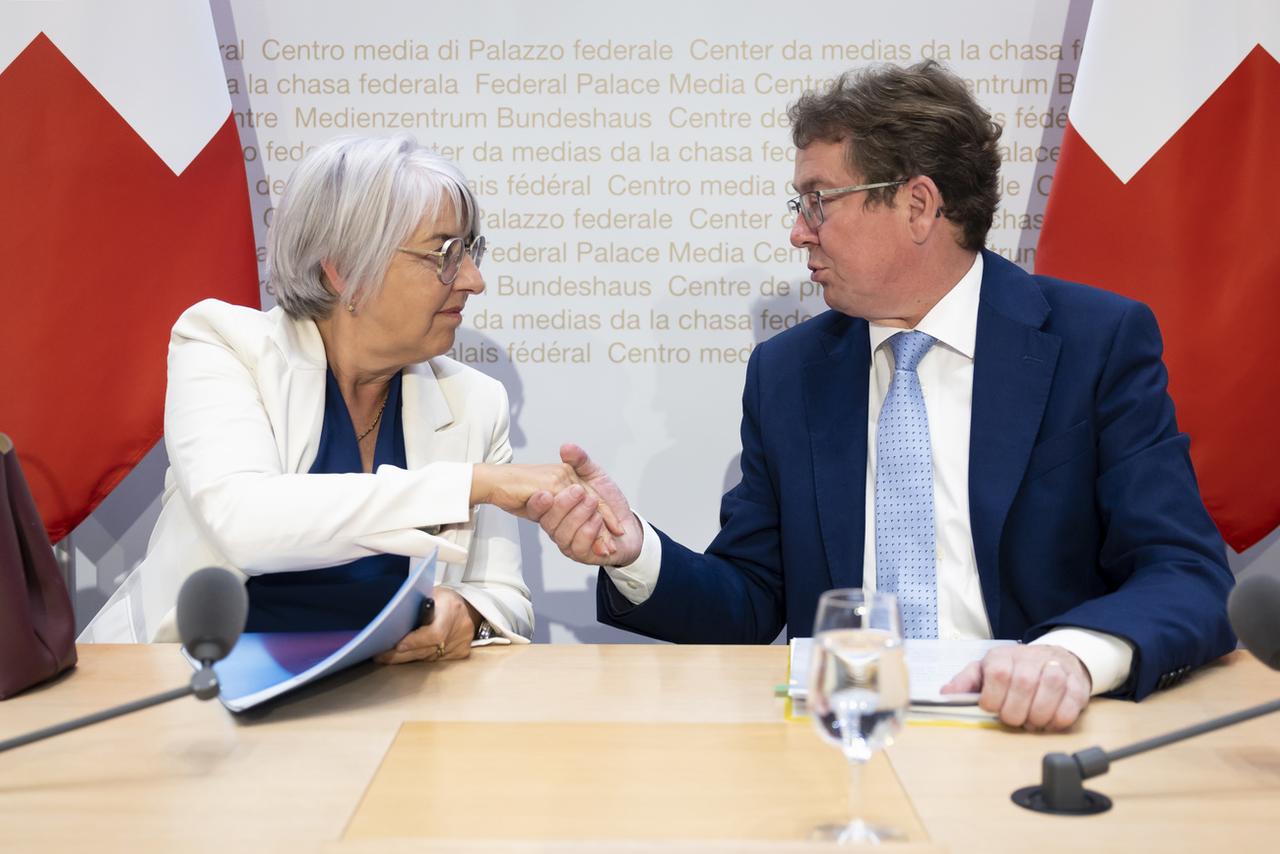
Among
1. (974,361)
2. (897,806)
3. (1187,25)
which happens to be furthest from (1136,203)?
(897,806)

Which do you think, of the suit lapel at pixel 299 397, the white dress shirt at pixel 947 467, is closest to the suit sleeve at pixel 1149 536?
the white dress shirt at pixel 947 467

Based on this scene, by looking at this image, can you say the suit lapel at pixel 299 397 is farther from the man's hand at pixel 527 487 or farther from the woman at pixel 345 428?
the man's hand at pixel 527 487

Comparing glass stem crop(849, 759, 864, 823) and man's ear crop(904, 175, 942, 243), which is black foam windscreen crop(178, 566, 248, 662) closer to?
glass stem crop(849, 759, 864, 823)

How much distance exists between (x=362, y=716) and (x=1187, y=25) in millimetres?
2633

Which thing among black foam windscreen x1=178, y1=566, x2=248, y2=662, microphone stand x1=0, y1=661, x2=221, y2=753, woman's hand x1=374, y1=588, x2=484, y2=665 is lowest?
woman's hand x1=374, y1=588, x2=484, y2=665

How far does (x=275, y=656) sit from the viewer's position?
1945 millimetres

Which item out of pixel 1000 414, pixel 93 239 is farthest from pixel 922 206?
pixel 93 239

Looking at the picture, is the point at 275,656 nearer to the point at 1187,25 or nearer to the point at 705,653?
the point at 705,653

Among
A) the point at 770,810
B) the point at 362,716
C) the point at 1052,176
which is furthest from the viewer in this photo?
the point at 1052,176

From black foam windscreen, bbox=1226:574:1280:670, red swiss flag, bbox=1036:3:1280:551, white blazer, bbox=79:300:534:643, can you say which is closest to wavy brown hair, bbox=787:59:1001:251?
red swiss flag, bbox=1036:3:1280:551

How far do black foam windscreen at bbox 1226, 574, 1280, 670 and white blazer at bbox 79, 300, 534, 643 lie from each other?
1164 millimetres

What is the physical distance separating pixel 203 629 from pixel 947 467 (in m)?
1.52

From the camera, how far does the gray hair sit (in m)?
2.54

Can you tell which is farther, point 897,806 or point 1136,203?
point 1136,203
